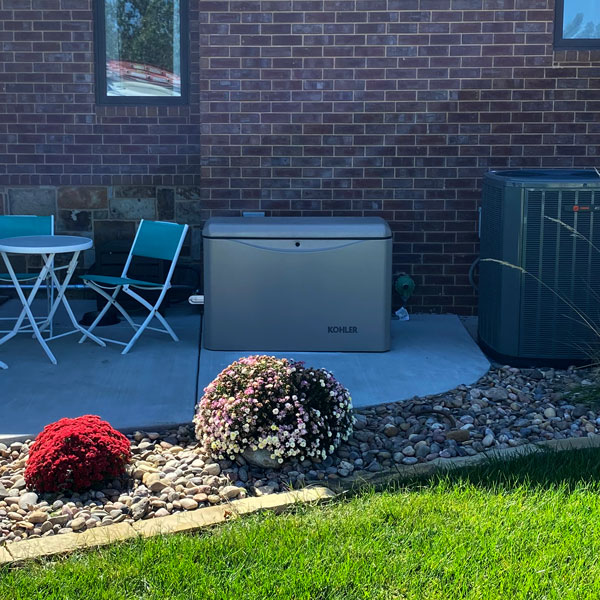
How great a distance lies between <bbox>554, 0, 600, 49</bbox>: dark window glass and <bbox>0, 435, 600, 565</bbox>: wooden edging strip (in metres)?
3.65

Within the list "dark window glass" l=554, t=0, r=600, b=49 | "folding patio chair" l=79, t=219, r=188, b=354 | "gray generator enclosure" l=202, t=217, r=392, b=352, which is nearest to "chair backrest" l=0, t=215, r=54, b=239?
"folding patio chair" l=79, t=219, r=188, b=354

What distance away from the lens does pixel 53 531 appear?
381cm

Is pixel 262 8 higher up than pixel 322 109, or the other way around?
pixel 262 8

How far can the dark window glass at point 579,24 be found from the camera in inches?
286

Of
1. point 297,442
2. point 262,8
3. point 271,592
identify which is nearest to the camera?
point 271,592

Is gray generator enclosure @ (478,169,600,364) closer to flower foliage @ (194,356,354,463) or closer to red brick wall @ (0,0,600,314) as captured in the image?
red brick wall @ (0,0,600,314)

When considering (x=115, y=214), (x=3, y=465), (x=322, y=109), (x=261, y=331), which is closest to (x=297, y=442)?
(x=3, y=465)

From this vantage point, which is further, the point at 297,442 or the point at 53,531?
the point at 297,442

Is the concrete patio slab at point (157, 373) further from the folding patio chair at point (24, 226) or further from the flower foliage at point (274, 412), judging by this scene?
the folding patio chair at point (24, 226)

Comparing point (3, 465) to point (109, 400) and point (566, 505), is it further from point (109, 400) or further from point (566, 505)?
point (566, 505)

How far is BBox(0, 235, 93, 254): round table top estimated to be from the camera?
6082 millimetres

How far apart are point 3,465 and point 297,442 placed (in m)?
1.37

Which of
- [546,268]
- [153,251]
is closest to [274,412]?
[546,268]

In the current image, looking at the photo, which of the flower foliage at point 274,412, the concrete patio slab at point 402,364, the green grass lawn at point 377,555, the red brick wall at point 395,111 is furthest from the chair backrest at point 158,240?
the green grass lawn at point 377,555
